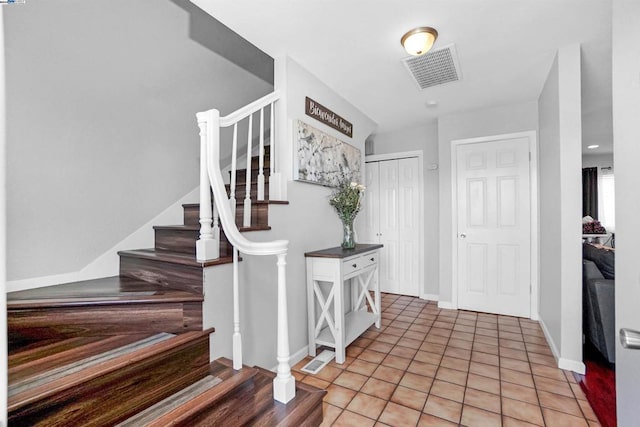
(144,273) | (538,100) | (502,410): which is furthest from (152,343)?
(538,100)

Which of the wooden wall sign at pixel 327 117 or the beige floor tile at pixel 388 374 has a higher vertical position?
the wooden wall sign at pixel 327 117

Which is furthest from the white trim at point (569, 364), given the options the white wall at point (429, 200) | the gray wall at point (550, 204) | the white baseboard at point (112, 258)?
the white baseboard at point (112, 258)

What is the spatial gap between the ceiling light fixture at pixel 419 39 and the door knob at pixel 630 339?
1979 mm

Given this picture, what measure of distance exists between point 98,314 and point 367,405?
1.61 metres

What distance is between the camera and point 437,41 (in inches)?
85.6

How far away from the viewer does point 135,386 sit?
4.25 ft

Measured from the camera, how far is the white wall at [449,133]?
3455 mm

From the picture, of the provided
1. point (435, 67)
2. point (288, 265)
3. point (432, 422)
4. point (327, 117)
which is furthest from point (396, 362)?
point (435, 67)

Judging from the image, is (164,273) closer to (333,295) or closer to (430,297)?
(333,295)

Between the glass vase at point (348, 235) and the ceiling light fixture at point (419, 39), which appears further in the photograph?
the glass vase at point (348, 235)

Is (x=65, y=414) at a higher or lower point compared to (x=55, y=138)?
lower

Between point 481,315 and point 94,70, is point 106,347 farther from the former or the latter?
point 481,315

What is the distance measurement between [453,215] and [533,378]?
6.44 feet

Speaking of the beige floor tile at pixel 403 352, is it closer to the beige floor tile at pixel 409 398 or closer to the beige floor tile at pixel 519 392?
the beige floor tile at pixel 409 398
